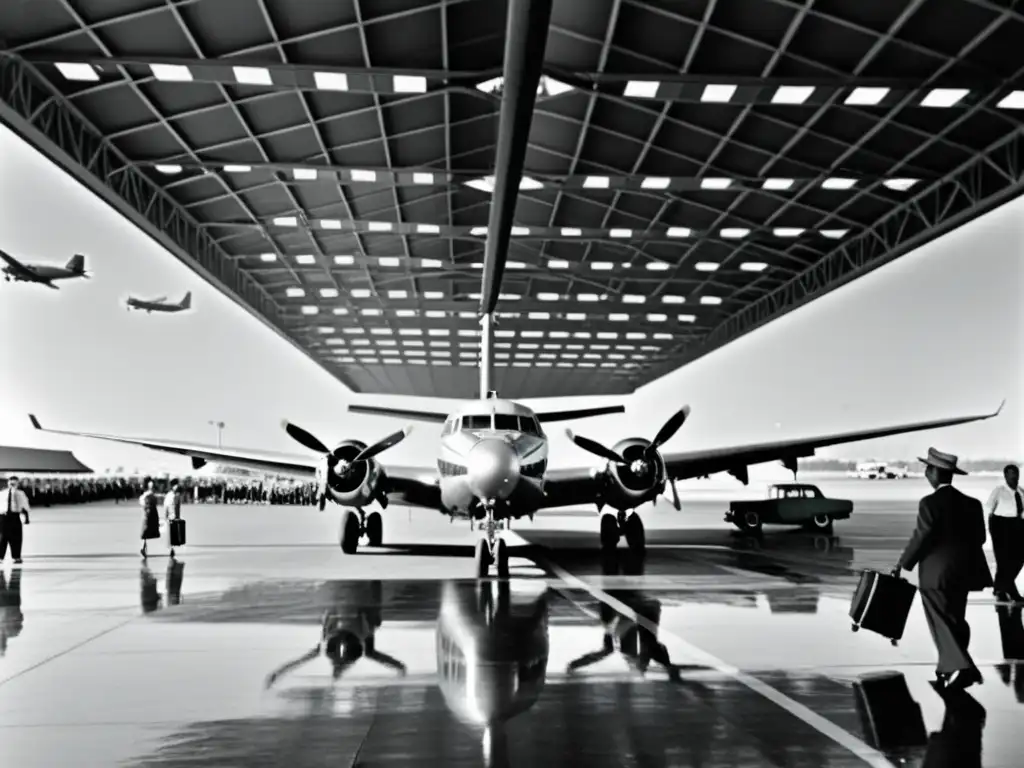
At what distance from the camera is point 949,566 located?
7395 millimetres

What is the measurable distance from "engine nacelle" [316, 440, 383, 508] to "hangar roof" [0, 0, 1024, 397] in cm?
690

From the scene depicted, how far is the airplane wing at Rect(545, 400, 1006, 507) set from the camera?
21.6 meters

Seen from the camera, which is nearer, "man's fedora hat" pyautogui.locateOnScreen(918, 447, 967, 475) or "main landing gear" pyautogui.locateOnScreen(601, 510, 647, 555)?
"man's fedora hat" pyautogui.locateOnScreen(918, 447, 967, 475)

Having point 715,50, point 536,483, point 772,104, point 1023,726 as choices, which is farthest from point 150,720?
point 772,104

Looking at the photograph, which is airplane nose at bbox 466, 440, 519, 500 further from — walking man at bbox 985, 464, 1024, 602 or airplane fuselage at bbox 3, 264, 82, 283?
airplane fuselage at bbox 3, 264, 82, 283

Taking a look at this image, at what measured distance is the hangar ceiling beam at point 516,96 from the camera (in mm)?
13094

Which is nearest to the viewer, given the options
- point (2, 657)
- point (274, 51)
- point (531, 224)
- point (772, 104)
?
point (2, 657)

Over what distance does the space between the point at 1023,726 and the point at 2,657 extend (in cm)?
869

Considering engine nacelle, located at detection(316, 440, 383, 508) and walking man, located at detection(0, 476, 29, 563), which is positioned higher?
engine nacelle, located at detection(316, 440, 383, 508)

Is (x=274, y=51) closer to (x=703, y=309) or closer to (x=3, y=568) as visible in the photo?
(x=3, y=568)

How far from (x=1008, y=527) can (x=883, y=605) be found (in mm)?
4946

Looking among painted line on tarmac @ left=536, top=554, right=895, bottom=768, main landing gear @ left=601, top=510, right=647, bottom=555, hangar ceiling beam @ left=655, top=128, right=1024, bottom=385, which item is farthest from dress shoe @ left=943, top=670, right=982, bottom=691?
hangar ceiling beam @ left=655, top=128, right=1024, bottom=385

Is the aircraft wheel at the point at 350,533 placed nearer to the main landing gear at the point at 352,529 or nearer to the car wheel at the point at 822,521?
the main landing gear at the point at 352,529

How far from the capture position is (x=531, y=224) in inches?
1342
